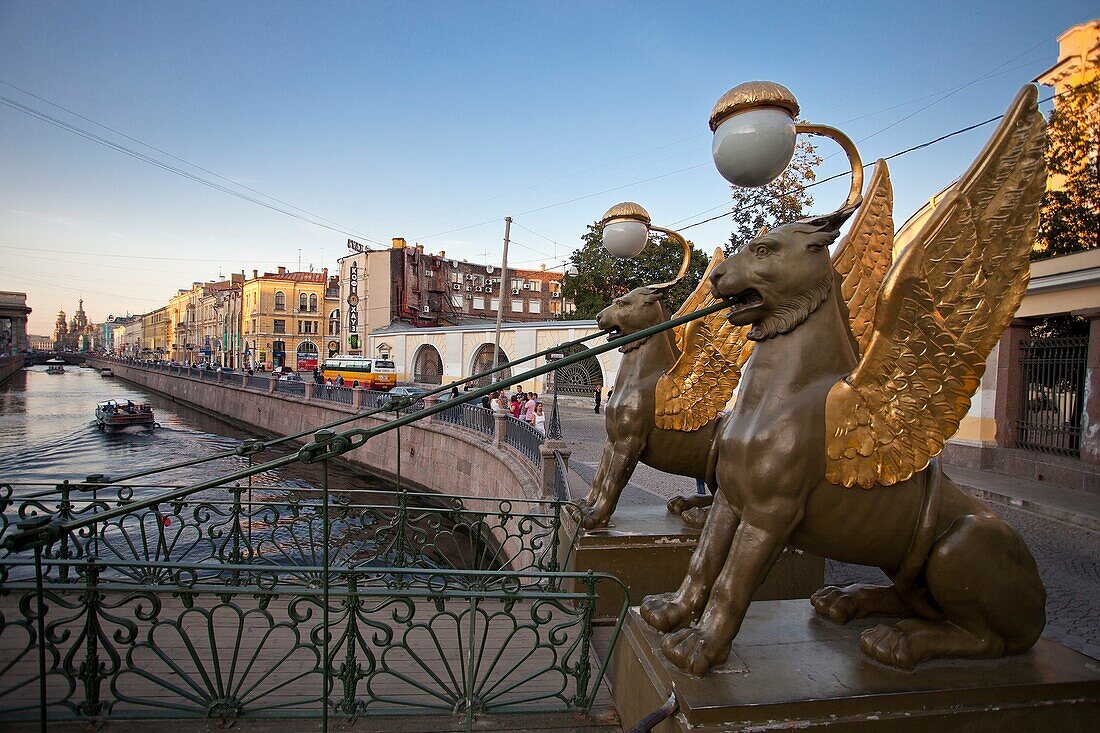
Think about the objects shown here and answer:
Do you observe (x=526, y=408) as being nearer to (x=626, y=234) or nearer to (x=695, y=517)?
(x=695, y=517)

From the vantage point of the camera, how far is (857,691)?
80.3 inches

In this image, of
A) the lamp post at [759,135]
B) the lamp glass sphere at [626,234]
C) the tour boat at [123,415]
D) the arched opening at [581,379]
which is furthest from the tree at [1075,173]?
the tour boat at [123,415]

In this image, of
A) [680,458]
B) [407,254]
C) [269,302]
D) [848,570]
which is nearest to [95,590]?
[680,458]

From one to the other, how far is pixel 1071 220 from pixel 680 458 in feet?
47.1

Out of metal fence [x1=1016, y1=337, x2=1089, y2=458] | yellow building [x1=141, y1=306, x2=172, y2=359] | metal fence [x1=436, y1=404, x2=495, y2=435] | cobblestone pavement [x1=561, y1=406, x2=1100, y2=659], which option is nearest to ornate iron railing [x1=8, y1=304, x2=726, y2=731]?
cobblestone pavement [x1=561, y1=406, x2=1100, y2=659]

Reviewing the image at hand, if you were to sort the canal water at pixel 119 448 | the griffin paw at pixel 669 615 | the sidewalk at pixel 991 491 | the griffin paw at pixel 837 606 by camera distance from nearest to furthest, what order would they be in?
the griffin paw at pixel 669 615
the griffin paw at pixel 837 606
the sidewalk at pixel 991 491
the canal water at pixel 119 448

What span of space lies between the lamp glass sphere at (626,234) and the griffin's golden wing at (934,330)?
83.6 inches

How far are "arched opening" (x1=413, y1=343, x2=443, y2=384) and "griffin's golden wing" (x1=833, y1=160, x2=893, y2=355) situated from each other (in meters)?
30.2

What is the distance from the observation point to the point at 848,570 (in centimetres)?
607

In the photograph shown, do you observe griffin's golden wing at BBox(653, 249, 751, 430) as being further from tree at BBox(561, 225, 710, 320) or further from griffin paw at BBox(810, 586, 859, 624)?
tree at BBox(561, 225, 710, 320)

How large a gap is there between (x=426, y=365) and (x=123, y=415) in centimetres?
1405

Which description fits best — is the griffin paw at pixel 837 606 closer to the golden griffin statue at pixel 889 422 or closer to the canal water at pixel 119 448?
the golden griffin statue at pixel 889 422

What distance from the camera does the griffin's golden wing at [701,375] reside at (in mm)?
4117

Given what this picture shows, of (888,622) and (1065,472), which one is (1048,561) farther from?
(888,622)
